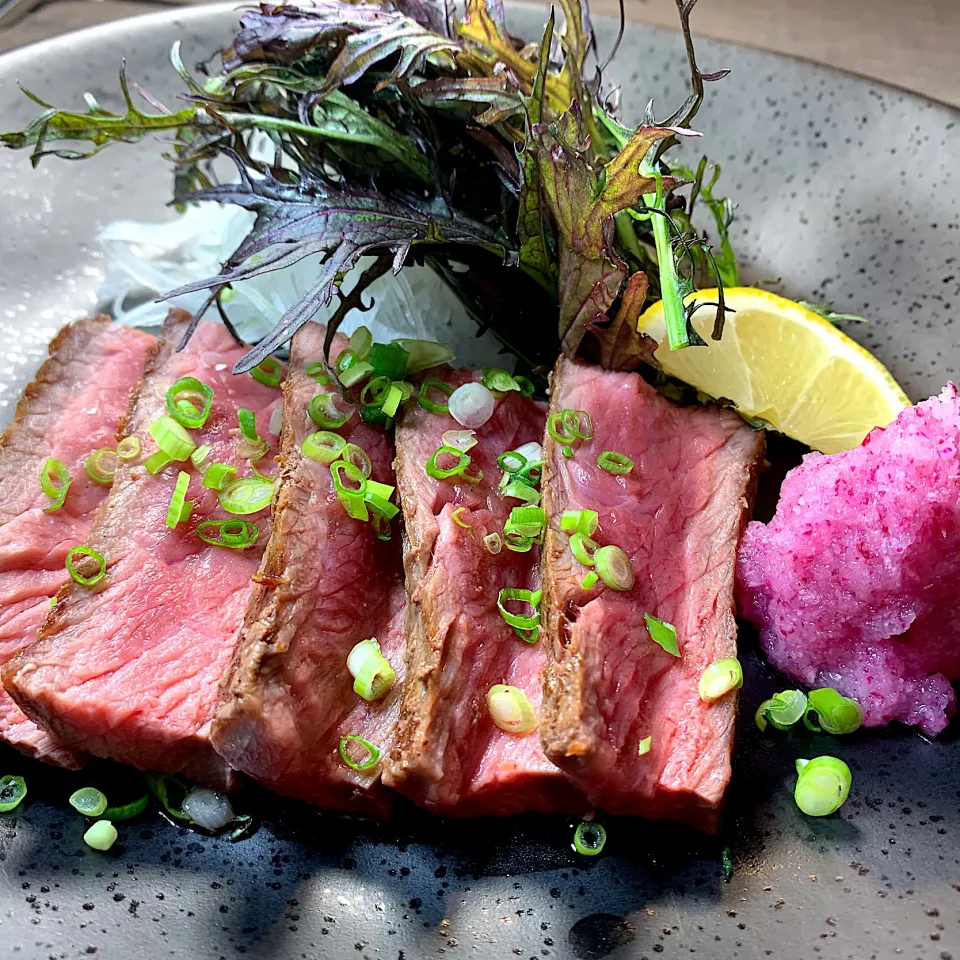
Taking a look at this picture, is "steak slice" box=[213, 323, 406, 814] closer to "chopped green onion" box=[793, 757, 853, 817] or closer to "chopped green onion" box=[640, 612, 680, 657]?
"chopped green onion" box=[640, 612, 680, 657]

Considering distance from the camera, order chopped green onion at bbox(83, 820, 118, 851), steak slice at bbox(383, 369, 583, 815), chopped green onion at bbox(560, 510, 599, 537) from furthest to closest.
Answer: chopped green onion at bbox(560, 510, 599, 537) < chopped green onion at bbox(83, 820, 118, 851) < steak slice at bbox(383, 369, 583, 815)

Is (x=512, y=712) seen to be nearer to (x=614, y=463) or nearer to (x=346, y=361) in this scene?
(x=614, y=463)

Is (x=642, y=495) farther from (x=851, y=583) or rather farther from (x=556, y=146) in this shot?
(x=556, y=146)

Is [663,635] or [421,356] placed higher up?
[421,356]

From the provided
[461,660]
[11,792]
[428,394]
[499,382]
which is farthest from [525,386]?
[11,792]

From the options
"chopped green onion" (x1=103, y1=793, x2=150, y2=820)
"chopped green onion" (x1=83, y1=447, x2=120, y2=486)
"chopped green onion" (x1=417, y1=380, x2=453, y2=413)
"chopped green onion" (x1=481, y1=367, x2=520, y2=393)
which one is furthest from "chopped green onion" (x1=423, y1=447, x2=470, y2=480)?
"chopped green onion" (x1=103, y1=793, x2=150, y2=820)

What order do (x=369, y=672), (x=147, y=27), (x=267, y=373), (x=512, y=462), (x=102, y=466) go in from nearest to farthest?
(x=369, y=672) → (x=512, y=462) → (x=102, y=466) → (x=267, y=373) → (x=147, y=27)
